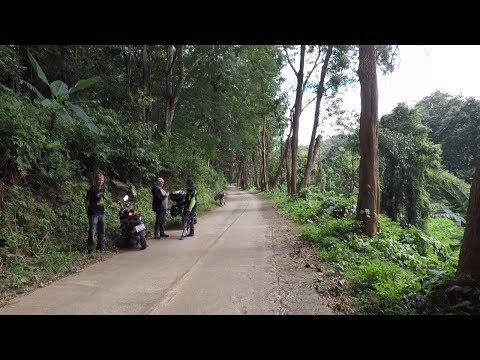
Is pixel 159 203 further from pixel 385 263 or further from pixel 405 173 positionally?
pixel 405 173

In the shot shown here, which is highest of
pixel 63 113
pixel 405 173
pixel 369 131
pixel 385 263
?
pixel 63 113

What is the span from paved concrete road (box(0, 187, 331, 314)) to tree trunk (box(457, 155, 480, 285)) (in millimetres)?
1828

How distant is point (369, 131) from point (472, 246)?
15.9 feet

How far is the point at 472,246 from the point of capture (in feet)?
13.5

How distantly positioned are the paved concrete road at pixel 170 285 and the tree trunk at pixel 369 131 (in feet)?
9.29

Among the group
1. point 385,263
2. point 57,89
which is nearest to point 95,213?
point 57,89

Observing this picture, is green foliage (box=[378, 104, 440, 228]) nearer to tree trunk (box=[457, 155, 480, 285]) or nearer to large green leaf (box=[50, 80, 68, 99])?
tree trunk (box=[457, 155, 480, 285])

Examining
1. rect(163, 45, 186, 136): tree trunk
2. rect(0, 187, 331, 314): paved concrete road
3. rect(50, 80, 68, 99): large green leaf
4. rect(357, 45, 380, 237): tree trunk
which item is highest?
rect(163, 45, 186, 136): tree trunk

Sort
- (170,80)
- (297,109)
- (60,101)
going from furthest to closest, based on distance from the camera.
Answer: (297,109), (170,80), (60,101)

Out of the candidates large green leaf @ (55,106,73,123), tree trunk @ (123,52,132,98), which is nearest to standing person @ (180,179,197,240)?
large green leaf @ (55,106,73,123)

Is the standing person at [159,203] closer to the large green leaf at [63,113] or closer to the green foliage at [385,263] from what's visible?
the large green leaf at [63,113]

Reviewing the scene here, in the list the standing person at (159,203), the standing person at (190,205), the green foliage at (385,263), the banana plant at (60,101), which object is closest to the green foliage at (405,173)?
the green foliage at (385,263)

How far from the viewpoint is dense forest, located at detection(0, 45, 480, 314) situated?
531cm
